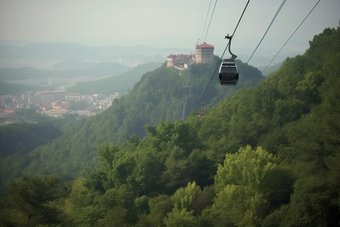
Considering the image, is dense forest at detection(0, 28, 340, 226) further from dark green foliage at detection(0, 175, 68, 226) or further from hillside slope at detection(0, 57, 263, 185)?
hillside slope at detection(0, 57, 263, 185)

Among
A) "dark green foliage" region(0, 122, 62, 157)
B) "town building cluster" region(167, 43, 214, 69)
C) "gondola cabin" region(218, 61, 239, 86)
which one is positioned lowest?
"dark green foliage" region(0, 122, 62, 157)

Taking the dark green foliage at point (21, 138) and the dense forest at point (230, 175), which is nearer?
the dense forest at point (230, 175)

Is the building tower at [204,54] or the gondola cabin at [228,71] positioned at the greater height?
the building tower at [204,54]

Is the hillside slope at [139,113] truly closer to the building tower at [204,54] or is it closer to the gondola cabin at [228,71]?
the building tower at [204,54]

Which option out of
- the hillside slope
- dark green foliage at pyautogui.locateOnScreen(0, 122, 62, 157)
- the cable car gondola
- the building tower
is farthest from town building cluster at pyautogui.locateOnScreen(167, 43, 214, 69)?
the cable car gondola

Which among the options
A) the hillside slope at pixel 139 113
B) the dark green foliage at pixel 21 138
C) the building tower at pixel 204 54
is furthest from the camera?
the dark green foliage at pixel 21 138

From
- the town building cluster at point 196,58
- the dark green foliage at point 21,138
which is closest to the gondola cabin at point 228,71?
the town building cluster at point 196,58

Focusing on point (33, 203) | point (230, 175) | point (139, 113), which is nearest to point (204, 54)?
point (139, 113)
